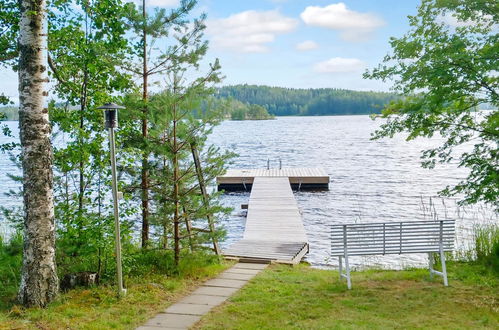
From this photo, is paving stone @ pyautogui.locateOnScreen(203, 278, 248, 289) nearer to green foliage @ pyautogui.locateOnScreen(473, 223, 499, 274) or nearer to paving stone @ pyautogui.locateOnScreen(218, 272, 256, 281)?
paving stone @ pyautogui.locateOnScreen(218, 272, 256, 281)

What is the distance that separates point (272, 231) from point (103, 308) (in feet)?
23.7

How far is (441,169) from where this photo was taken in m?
32.2

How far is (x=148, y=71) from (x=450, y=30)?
4491mm

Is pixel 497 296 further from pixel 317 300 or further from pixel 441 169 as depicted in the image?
pixel 441 169

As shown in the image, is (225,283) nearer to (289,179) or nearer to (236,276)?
(236,276)

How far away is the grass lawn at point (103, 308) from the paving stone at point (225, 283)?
247mm

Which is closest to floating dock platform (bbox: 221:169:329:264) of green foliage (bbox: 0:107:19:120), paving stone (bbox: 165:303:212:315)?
paving stone (bbox: 165:303:212:315)

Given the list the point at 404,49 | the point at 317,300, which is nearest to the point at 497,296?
the point at 317,300

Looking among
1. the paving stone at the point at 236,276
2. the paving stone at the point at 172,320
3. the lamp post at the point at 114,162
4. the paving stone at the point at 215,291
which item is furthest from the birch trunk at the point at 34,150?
the paving stone at the point at 236,276

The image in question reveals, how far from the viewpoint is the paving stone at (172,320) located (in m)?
4.68

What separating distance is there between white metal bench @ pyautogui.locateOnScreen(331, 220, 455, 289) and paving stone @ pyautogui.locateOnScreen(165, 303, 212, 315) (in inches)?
77.7

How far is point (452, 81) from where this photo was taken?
559 cm

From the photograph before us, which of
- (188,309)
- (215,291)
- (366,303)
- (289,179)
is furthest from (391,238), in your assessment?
(289,179)

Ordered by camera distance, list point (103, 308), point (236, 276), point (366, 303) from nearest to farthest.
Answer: point (103, 308)
point (366, 303)
point (236, 276)
